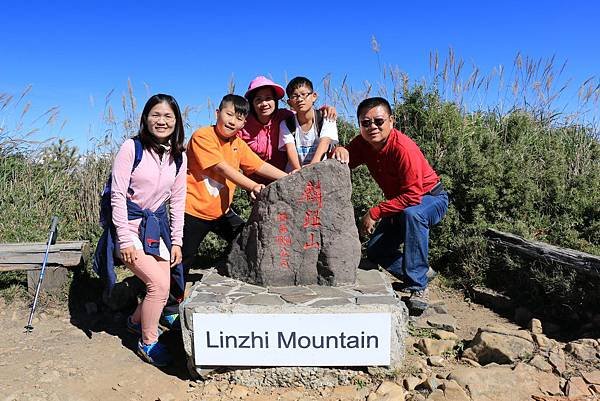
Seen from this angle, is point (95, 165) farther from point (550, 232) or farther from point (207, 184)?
point (550, 232)

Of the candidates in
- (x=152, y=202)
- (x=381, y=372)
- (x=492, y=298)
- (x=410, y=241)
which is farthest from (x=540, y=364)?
(x=152, y=202)

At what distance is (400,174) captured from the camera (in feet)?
14.8

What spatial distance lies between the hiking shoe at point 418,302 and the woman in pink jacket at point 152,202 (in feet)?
6.96

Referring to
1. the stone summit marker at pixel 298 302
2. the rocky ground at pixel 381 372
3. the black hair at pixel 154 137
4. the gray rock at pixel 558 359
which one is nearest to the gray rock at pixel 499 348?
the rocky ground at pixel 381 372

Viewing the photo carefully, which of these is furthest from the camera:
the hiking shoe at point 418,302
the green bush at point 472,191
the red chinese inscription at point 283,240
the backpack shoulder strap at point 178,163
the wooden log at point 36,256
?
the green bush at point 472,191

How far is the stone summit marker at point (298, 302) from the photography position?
359 cm

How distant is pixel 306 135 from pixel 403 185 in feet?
3.11

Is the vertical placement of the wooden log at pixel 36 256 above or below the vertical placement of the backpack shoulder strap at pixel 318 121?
below

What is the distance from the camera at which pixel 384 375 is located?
3648mm

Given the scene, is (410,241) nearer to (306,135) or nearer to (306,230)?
(306,230)

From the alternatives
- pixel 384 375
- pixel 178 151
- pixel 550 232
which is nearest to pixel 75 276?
pixel 178 151

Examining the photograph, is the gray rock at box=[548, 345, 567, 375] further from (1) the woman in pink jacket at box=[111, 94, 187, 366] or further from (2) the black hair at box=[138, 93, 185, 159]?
(2) the black hair at box=[138, 93, 185, 159]

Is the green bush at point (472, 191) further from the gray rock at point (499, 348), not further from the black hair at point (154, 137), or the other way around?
the black hair at point (154, 137)

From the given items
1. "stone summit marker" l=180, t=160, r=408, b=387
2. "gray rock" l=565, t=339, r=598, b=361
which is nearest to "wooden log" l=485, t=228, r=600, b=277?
"gray rock" l=565, t=339, r=598, b=361
